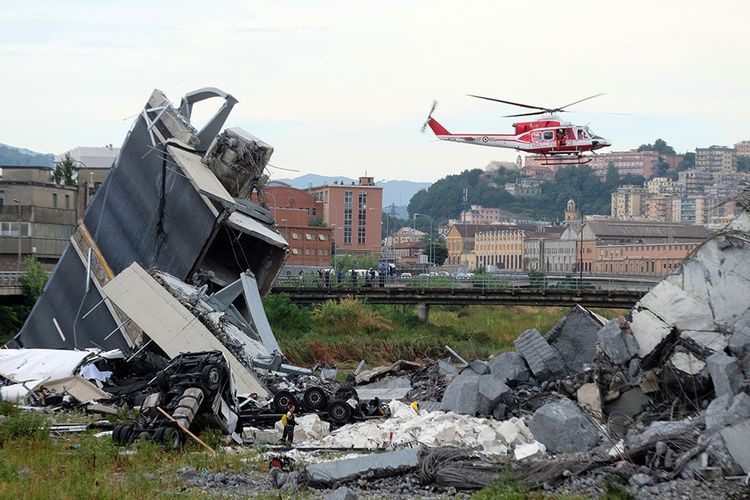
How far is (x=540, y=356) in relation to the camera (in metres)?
18.1

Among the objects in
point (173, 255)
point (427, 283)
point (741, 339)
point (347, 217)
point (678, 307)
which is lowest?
point (427, 283)

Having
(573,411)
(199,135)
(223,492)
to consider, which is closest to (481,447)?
(573,411)

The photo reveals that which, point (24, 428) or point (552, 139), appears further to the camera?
point (552, 139)

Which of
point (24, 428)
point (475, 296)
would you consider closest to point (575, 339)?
point (24, 428)

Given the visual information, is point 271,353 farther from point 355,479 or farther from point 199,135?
point 355,479

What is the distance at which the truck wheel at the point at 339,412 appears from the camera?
663 inches

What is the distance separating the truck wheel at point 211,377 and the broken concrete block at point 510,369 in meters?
4.66

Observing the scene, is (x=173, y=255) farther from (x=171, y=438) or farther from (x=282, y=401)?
(x=171, y=438)

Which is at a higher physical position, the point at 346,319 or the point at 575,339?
the point at 575,339

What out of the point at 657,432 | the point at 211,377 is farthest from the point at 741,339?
the point at 211,377

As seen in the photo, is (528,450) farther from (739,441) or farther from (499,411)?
(499,411)

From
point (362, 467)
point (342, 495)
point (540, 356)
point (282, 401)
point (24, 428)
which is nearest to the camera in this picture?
point (342, 495)

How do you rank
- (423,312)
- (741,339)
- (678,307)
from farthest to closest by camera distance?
(423,312), (678,307), (741,339)

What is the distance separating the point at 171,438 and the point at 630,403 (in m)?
6.49
